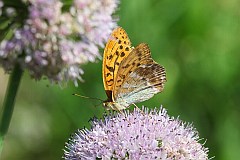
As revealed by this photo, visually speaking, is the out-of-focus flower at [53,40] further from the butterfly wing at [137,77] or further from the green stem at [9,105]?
the butterfly wing at [137,77]

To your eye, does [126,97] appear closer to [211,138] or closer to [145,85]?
[145,85]

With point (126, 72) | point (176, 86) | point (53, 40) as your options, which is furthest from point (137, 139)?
point (176, 86)

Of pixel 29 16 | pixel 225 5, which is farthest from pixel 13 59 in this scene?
pixel 225 5

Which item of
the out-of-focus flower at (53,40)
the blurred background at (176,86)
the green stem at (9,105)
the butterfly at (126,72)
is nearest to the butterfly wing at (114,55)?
the butterfly at (126,72)

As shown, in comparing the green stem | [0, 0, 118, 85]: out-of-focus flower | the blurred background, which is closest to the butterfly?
[0, 0, 118, 85]: out-of-focus flower

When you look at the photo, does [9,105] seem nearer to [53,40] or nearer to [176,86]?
[53,40]

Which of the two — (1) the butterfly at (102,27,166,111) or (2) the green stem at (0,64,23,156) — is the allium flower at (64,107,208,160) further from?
(2) the green stem at (0,64,23,156)
